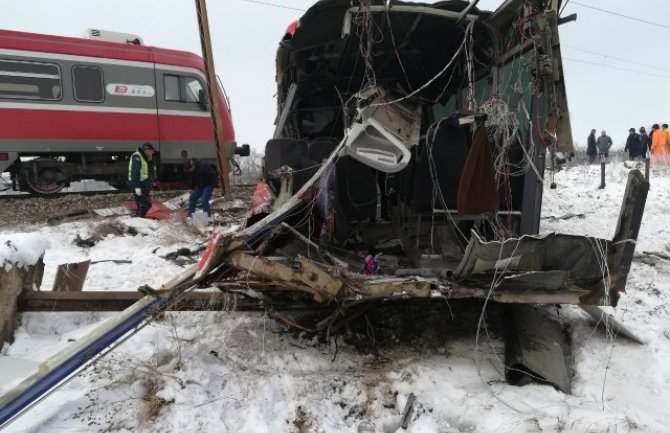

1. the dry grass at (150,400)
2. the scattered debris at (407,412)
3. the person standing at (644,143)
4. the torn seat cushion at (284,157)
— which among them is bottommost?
the scattered debris at (407,412)

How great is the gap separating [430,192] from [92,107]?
8.17 m

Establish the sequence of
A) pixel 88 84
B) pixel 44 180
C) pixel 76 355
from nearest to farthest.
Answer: pixel 76 355
pixel 88 84
pixel 44 180

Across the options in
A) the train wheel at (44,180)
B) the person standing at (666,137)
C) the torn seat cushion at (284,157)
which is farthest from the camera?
the person standing at (666,137)

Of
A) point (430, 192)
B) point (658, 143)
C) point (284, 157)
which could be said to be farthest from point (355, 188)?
point (658, 143)

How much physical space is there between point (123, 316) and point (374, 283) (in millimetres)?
1632

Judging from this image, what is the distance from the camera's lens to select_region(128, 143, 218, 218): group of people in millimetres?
8070

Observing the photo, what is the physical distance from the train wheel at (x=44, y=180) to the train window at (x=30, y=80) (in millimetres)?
1527

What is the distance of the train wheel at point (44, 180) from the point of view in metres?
9.44

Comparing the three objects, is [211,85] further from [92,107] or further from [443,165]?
[443,165]

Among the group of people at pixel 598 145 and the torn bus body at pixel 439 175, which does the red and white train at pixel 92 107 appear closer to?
the torn bus body at pixel 439 175

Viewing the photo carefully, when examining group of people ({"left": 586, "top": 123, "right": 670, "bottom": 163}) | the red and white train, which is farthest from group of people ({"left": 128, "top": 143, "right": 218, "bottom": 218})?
group of people ({"left": 586, "top": 123, "right": 670, "bottom": 163})

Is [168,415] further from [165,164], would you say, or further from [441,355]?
[165,164]

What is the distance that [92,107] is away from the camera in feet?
31.1

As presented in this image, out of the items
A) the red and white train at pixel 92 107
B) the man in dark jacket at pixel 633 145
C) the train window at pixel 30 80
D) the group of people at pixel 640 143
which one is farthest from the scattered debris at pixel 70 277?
the man in dark jacket at pixel 633 145
